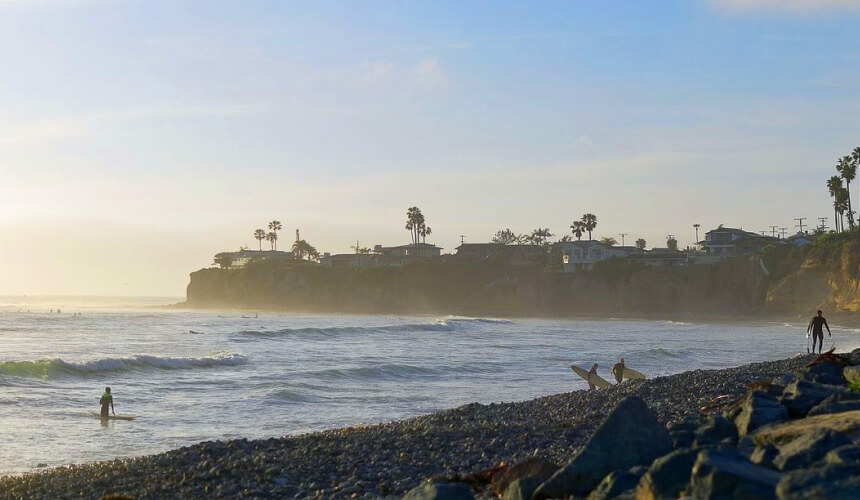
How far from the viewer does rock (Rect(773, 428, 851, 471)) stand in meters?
5.89

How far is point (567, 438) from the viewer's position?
13281 millimetres

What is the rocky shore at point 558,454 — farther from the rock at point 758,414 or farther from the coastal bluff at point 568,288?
the coastal bluff at point 568,288

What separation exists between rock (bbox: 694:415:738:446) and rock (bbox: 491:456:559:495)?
1.27 metres

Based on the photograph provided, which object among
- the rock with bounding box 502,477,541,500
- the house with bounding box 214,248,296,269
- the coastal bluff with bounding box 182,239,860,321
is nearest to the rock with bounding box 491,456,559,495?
the rock with bounding box 502,477,541,500

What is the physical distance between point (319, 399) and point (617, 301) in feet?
325

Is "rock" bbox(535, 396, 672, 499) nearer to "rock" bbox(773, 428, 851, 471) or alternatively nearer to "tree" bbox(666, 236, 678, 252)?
"rock" bbox(773, 428, 851, 471)

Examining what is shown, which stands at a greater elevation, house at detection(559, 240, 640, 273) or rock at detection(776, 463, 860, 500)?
house at detection(559, 240, 640, 273)

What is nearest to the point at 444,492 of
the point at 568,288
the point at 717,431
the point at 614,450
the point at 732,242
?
the point at 614,450

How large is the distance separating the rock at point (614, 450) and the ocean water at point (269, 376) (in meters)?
12.5

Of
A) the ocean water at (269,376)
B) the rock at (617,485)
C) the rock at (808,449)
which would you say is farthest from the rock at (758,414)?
the ocean water at (269,376)

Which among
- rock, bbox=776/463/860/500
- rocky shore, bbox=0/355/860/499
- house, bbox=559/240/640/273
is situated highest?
house, bbox=559/240/640/273

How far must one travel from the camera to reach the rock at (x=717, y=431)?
7.65m

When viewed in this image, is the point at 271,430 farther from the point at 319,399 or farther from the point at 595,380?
the point at 595,380

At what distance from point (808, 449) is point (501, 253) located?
5825 inches
